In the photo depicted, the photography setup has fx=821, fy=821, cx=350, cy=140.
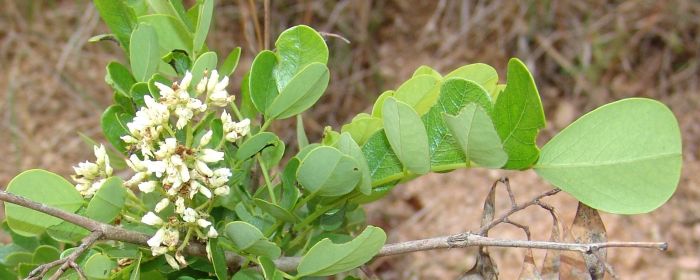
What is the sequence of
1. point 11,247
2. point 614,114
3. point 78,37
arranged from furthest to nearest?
point 78,37, point 11,247, point 614,114

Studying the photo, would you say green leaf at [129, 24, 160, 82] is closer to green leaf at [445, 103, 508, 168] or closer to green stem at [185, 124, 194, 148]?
green stem at [185, 124, 194, 148]

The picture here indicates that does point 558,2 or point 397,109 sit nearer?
point 397,109

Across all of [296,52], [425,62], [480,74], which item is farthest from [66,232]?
[425,62]

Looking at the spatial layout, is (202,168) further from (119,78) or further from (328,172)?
(119,78)

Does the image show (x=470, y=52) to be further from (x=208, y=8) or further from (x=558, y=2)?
(x=208, y=8)

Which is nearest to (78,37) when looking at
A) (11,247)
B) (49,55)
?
(49,55)

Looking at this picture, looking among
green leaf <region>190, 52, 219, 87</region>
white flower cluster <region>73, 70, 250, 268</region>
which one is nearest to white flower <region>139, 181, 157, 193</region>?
white flower cluster <region>73, 70, 250, 268</region>

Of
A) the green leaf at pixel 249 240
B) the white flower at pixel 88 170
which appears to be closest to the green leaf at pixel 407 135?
the green leaf at pixel 249 240
